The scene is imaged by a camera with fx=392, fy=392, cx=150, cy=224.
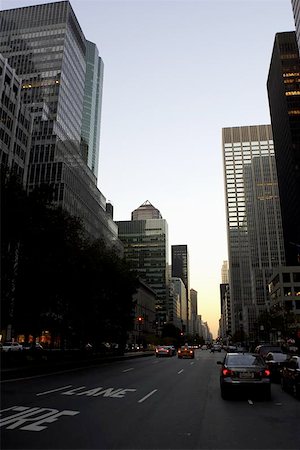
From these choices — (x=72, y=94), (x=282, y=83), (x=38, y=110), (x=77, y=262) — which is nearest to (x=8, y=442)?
(x=77, y=262)

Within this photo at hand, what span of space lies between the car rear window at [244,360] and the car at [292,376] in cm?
130

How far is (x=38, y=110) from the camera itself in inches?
4345

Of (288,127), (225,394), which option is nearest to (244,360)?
(225,394)

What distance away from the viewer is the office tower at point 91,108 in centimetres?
17341

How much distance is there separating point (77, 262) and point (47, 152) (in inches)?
2842

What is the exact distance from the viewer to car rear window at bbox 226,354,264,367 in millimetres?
13409

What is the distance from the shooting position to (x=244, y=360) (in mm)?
13680

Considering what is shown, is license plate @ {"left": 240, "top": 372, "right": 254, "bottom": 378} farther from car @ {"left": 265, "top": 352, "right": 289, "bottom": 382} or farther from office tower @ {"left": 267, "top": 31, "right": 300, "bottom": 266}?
office tower @ {"left": 267, "top": 31, "right": 300, "bottom": 266}

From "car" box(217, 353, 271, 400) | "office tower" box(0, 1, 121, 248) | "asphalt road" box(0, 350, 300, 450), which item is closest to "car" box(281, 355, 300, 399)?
"asphalt road" box(0, 350, 300, 450)

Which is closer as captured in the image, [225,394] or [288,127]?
[225,394]

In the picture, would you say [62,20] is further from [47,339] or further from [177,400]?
[177,400]

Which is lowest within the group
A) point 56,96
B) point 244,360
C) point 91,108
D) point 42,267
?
point 244,360

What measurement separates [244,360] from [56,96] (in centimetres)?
11935

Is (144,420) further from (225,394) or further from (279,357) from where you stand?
(279,357)
